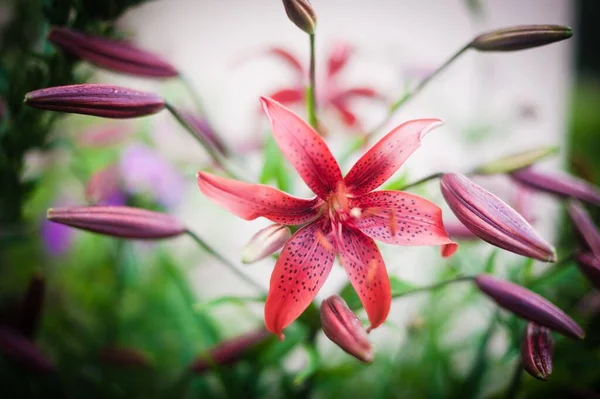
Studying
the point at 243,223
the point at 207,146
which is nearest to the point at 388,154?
the point at 207,146

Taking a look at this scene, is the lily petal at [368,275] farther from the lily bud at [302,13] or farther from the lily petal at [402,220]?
the lily bud at [302,13]

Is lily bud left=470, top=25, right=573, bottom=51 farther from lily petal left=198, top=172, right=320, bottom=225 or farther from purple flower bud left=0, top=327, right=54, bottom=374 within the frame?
purple flower bud left=0, top=327, right=54, bottom=374

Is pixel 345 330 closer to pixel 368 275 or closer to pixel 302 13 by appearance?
pixel 368 275

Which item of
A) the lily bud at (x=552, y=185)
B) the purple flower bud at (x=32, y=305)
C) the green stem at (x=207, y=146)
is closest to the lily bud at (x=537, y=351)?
the lily bud at (x=552, y=185)

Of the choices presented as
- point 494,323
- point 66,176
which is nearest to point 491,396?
point 494,323

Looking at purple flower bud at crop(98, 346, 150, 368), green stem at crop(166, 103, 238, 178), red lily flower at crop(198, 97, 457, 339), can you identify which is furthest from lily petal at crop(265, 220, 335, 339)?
purple flower bud at crop(98, 346, 150, 368)

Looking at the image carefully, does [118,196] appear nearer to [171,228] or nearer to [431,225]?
[171,228]
